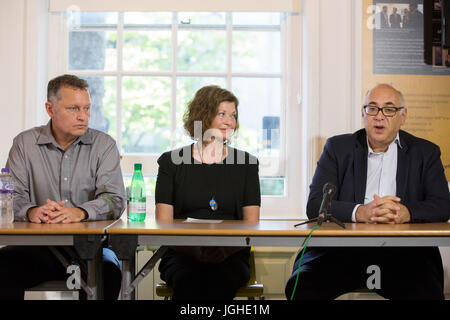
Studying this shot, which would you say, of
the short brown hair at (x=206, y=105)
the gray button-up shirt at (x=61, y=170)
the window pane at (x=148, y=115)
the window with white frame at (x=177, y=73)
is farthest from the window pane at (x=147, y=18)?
the gray button-up shirt at (x=61, y=170)

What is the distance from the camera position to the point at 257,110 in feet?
12.5

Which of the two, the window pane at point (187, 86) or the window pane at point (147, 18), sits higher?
the window pane at point (147, 18)

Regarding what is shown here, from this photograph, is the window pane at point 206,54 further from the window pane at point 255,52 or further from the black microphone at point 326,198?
the black microphone at point 326,198

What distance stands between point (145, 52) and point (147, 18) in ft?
0.78

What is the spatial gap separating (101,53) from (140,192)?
158 centimetres

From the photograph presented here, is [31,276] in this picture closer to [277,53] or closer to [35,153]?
[35,153]

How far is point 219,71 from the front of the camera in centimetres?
379

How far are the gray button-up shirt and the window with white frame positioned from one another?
0.89m

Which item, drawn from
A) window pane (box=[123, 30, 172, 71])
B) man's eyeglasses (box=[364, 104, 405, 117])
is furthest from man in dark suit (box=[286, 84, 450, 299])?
window pane (box=[123, 30, 172, 71])

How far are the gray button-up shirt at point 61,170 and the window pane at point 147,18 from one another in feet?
4.01

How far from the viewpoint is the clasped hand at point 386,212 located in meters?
2.44

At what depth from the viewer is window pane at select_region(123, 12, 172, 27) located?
3.79m

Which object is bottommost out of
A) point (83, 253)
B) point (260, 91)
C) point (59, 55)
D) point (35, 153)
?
point (83, 253)

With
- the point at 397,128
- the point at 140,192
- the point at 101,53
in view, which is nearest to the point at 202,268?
the point at 140,192
